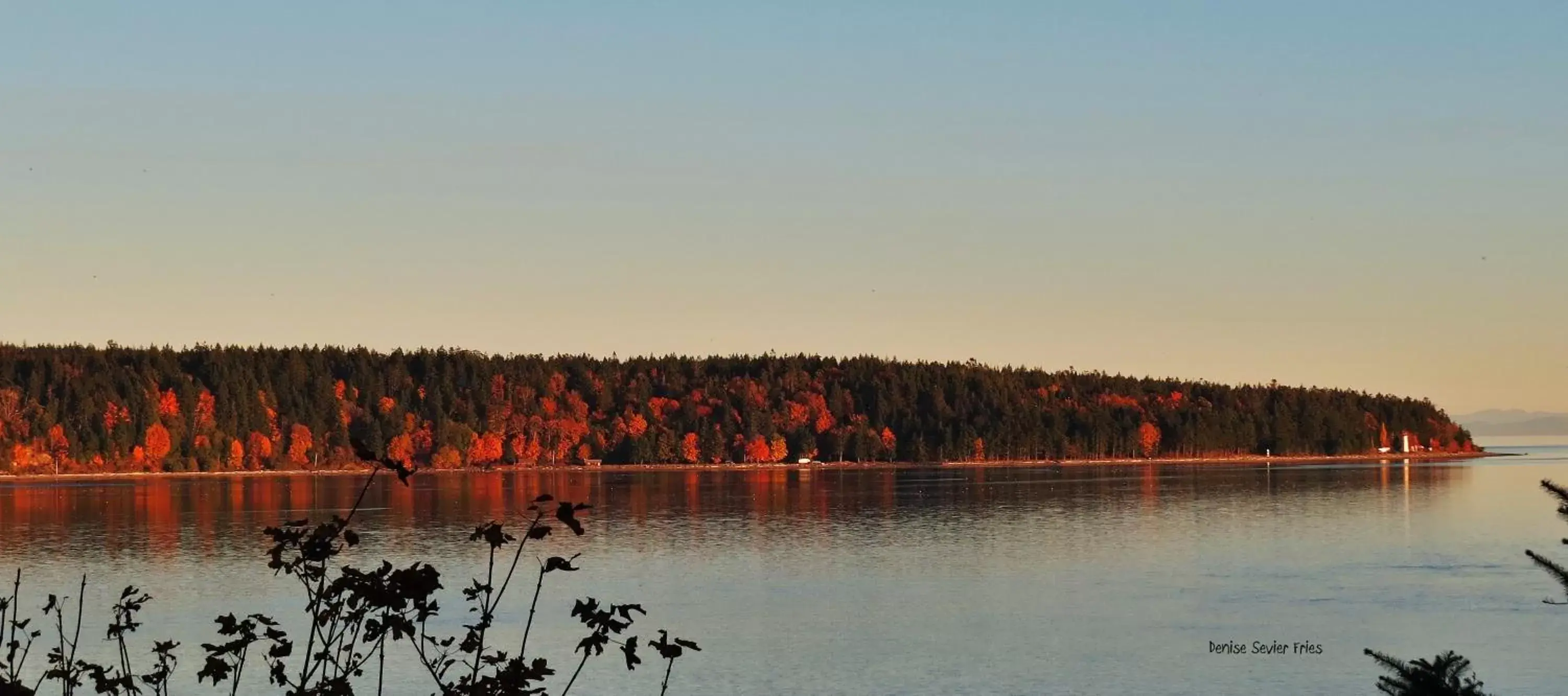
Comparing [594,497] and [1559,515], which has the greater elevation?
[1559,515]

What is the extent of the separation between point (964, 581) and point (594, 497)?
3119 inches

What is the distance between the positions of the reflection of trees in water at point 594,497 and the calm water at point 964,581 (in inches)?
33.0

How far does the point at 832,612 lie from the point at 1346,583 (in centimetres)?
1954

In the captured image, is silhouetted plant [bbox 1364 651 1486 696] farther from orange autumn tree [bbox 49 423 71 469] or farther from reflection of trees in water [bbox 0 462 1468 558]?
orange autumn tree [bbox 49 423 71 469]

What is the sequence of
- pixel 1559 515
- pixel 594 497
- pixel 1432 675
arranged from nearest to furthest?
pixel 1559 515, pixel 1432 675, pixel 594 497

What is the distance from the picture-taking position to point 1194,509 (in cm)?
11256

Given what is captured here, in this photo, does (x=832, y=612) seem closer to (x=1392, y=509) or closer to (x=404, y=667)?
(x=404, y=667)

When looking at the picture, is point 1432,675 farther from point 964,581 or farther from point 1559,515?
point 964,581

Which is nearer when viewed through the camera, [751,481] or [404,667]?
[404,667]

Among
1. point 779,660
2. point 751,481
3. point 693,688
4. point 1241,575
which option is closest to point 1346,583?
point 1241,575

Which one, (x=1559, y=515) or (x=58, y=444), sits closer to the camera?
Answer: (x=1559, y=515)

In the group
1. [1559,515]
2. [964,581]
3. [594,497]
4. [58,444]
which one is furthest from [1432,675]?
[58,444]

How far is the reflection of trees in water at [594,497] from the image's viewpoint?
97.7 metres

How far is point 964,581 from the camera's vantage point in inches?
2416
